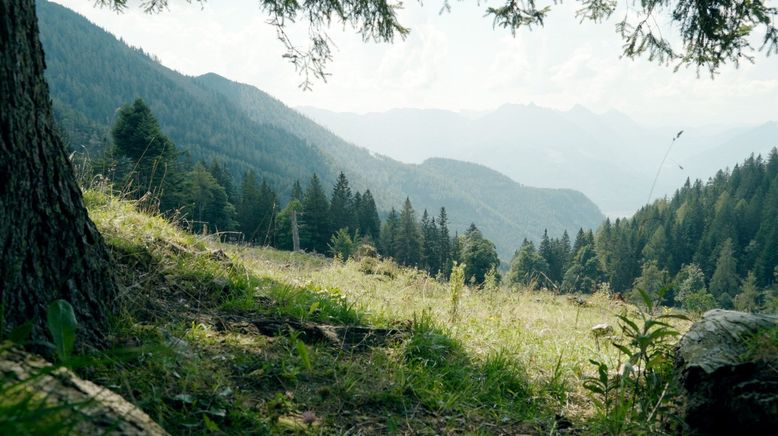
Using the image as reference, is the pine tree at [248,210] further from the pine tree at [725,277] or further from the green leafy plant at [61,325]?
the pine tree at [725,277]

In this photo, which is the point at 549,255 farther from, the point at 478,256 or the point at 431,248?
the point at 478,256

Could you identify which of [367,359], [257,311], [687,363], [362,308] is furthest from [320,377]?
[687,363]

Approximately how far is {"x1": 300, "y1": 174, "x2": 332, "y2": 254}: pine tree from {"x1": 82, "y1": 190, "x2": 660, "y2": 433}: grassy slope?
184ft

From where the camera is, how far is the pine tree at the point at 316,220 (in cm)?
6094

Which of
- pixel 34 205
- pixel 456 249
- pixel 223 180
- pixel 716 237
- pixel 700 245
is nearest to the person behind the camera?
pixel 34 205

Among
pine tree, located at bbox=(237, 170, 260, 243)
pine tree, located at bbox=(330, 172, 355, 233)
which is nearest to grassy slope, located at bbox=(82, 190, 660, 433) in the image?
pine tree, located at bbox=(330, 172, 355, 233)

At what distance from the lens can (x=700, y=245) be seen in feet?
309

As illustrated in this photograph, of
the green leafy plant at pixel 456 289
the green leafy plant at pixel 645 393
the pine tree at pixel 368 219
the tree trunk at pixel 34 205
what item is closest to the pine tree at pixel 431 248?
the pine tree at pixel 368 219

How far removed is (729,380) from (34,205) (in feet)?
12.9

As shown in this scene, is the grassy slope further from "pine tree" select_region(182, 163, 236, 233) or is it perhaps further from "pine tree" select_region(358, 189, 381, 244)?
"pine tree" select_region(358, 189, 381, 244)

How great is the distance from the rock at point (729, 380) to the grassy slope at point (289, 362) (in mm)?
838

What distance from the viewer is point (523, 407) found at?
11.0ft

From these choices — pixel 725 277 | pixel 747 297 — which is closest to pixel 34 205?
pixel 747 297

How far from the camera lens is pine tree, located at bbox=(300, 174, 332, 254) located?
60938mm
